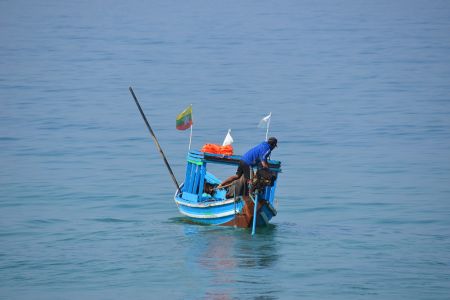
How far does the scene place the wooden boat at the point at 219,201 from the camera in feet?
71.1

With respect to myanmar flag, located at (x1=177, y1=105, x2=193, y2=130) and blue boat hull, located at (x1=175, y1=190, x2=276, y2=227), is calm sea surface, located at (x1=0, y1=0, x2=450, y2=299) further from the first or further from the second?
myanmar flag, located at (x1=177, y1=105, x2=193, y2=130)

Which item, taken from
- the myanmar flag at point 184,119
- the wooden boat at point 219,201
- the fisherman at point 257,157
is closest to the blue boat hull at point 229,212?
the wooden boat at point 219,201

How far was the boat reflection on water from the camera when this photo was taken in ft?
60.2

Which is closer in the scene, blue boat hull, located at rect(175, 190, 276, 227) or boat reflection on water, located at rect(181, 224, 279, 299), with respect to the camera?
boat reflection on water, located at rect(181, 224, 279, 299)

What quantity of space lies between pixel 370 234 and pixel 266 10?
72.2m

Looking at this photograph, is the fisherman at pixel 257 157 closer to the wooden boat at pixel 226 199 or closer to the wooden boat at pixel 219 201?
the wooden boat at pixel 226 199

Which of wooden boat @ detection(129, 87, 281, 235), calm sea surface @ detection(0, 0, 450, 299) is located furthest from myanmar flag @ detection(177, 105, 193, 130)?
calm sea surface @ detection(0, 0, 450, 299)

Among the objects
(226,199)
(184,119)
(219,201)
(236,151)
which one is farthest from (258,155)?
(236,151)

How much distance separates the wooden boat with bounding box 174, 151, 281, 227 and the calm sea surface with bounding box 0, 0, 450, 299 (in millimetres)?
359

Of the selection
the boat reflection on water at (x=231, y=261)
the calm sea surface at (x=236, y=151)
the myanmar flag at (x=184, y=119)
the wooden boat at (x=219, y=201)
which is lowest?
the calm sea surface at (x=236, y=151)

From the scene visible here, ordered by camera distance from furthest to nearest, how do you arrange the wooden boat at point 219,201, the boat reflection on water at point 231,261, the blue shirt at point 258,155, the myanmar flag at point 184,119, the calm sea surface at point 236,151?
the myanmar flag at point 184,119, the wooden boat at point 219,201, the blue shirt at point 258,155, the calm sea surface at point 236,151, the boat reflection on water at point 231,261

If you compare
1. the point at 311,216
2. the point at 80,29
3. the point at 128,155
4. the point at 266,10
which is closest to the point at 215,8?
the point at 266,10

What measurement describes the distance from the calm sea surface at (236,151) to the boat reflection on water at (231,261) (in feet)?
0.18

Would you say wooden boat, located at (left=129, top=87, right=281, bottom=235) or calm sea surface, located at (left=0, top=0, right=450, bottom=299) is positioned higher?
wooden boat, located at (left=129, top=87, right=281, bottom=235)
